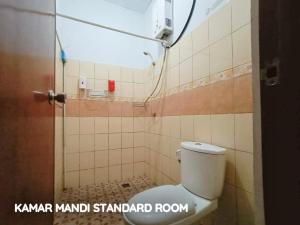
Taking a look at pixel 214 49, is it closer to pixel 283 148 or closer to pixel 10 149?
pixel 283 148

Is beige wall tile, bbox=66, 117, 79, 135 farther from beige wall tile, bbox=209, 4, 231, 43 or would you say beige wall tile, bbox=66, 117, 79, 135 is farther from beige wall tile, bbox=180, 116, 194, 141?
beige wall tile, bbox=209, 4, 231, 43

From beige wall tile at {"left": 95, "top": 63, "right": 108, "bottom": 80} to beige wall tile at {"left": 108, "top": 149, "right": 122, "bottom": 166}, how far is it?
949mm

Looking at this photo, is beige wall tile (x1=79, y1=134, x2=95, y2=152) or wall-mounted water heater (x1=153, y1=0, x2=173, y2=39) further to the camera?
beige wall tile (x1=79, y1=134, x2=95, y2=152)

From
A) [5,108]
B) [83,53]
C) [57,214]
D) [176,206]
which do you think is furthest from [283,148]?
[83,53]

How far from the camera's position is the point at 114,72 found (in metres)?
2.18

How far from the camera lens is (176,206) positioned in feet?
3.00

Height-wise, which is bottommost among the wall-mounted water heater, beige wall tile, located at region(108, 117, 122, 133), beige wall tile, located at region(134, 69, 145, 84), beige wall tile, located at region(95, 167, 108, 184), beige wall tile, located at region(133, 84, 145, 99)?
beige wall tile, located at region(95, 167, 108, 184)

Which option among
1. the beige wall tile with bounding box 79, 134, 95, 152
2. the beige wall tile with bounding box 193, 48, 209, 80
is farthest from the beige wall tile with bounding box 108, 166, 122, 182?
the beige wall tile with bounding box 193, 48, 209, 80

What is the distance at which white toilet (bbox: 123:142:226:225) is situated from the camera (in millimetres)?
860

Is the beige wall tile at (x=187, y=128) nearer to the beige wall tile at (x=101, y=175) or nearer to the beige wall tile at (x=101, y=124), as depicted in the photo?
the beige wall tile at (x=101, y=124)

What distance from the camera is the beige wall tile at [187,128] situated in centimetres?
140

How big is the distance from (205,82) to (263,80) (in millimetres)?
958

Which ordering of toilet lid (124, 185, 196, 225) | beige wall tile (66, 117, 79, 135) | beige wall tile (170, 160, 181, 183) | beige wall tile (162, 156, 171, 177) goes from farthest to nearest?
beige wall tile (66, 117, 79, 135) < beige wall tile (162, 156, 171, 177) < beige wall tile (170, 160, 181, 183) < toilet lid (124, 185, 196, 225)

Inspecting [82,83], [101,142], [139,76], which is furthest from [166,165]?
[82,83]
